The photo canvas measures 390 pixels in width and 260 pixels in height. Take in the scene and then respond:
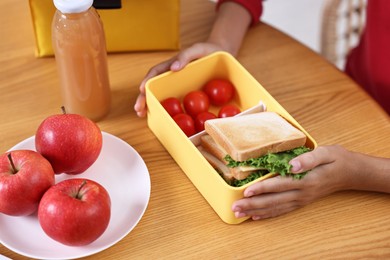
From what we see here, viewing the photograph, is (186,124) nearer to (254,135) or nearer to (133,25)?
(254,135)

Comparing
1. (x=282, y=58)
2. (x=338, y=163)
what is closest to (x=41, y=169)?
(x=338, y=163)

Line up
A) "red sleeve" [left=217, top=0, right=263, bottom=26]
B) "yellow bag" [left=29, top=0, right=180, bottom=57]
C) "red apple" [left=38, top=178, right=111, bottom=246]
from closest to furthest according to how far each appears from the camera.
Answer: "red apple" [left=38, top=178, right=111, bottom=246]
"yellow bag" [left=29, top=0, right=180, bottom=57]
"red sleeve" [left=217, top=0, right=263, bottom=26]

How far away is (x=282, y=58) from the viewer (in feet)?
4.08

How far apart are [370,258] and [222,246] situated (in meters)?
0.23

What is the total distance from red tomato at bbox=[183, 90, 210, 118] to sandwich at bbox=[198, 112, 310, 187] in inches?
4.2

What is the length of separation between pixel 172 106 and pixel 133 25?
8.7 inches

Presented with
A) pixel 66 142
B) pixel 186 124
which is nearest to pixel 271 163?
pixel 186 124

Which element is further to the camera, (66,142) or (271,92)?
(271,92)

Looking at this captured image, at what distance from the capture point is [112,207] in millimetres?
941

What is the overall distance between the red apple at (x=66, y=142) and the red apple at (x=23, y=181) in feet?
0.12

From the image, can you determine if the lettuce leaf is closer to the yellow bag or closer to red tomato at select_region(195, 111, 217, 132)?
red tomato at select_region(195, 111, 217, 132)

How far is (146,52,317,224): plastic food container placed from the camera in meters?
0.91

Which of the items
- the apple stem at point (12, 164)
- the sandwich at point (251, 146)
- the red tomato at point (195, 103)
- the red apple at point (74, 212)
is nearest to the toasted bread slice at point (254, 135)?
the sandwich at point (251, 146)

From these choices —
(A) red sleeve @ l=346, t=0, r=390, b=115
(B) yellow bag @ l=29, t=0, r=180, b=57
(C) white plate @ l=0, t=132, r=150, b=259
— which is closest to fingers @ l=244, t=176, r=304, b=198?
(C) white plate @ l=0, t=132, r=150, b=259
